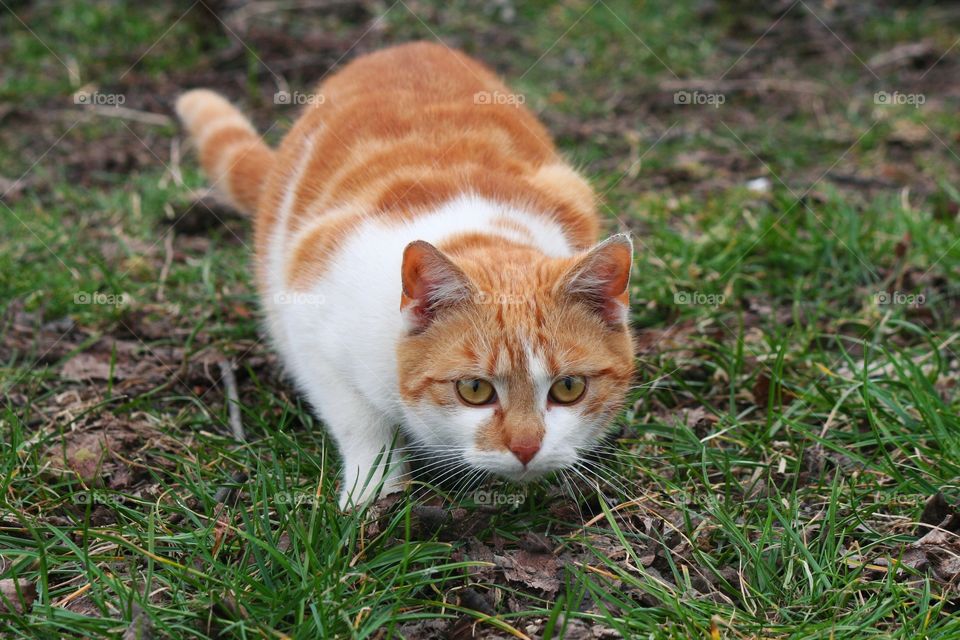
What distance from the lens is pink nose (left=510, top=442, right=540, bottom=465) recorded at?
2.68 meters

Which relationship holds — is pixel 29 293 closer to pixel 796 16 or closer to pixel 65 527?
pixel 65 527

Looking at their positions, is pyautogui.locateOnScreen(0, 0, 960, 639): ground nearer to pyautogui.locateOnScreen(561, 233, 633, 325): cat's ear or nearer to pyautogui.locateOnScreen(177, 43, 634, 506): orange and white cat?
pyautogui.locateOnScreen(177, 43, 634, 506): orange and white cat

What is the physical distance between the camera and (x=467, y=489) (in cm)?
314

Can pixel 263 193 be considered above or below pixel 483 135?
below

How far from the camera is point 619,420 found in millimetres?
3387

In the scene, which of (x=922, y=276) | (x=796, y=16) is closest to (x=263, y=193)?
(x=922, y=276)

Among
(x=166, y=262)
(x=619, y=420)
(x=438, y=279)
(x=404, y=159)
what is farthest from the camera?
(x=166, y=262)

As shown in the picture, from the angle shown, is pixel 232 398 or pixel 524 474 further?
pixel 232 398

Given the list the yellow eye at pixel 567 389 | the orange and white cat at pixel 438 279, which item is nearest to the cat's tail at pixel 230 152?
the orange and white cat at pixel 438 279

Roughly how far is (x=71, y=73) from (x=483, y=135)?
499cm

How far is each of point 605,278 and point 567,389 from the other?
380mm

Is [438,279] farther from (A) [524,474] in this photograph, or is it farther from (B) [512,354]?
(A) [524,474]

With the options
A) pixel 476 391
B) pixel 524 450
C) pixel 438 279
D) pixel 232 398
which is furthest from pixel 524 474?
pixel 232 398

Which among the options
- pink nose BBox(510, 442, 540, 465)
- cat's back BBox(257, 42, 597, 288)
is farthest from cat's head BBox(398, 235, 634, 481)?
cat's back BBox(257, 42, 597, 288)
